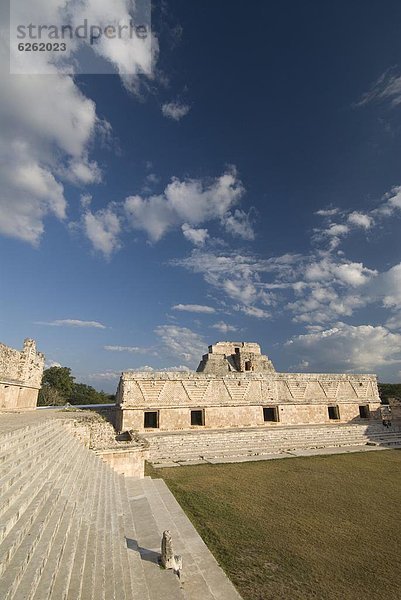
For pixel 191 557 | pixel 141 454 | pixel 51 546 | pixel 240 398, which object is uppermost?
pixel 240 398

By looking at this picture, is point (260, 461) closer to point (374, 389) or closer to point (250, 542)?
point (250, 542)

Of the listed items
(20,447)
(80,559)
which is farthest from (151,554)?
(20,447)

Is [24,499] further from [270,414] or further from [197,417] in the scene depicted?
[270,414]

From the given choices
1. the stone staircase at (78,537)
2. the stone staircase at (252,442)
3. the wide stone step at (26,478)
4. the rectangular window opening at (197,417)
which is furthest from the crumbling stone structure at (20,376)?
the rectangular window opening at (197,417)

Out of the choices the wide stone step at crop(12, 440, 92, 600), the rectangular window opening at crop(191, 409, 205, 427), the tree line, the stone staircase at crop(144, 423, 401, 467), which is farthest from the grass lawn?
the tree line

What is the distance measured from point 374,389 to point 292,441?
42.3 feet

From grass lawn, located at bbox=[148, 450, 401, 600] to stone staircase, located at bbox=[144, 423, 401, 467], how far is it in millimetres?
1967

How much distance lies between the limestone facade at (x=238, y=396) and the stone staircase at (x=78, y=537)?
11705mm

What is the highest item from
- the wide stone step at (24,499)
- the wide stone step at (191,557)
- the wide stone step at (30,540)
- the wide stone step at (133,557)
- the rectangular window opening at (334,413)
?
the wide stone step at (24,499)

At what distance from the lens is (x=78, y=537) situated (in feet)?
14.5

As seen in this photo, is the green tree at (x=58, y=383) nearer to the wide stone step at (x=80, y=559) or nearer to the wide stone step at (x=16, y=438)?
the wide stone step at (x=16, y=438)

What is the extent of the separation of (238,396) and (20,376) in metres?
14.2

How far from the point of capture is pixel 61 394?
3766cm

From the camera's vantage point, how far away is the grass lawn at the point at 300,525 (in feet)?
16.3
